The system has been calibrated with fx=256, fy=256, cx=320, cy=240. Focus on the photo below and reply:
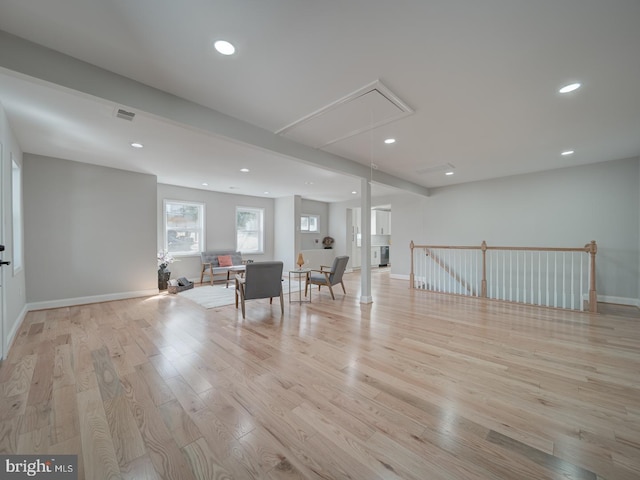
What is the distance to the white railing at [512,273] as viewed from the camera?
4.72m

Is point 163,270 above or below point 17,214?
below

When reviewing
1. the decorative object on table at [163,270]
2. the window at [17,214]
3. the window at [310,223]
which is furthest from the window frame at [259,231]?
the window at [17,214]

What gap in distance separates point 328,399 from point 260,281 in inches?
92.0

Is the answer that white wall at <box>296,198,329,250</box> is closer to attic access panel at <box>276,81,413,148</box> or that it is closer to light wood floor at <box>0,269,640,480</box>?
attic access panel at <box>276,81,413,148</box>

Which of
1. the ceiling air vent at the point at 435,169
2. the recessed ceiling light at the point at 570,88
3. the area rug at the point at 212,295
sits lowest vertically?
the area rug at the point at 212,295

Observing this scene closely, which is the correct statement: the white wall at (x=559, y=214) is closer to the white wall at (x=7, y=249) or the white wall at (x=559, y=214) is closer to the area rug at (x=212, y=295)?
the area rug at (x=212, y=295)

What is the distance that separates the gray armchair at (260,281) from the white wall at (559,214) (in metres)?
4.90

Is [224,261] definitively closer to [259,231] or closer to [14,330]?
[259,231]

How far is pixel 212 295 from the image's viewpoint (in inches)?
214

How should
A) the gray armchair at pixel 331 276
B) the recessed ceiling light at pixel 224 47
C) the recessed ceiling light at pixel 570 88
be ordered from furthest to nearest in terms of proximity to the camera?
the gray armchair at pixel 331 276
the recessed ceiling light at pixel 570 88
the recessed ceiling light at pixel 224 47

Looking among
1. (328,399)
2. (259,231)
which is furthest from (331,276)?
(259,231)

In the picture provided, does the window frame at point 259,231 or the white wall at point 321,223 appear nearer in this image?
the window frame at point 259,231

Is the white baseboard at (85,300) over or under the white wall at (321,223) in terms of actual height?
under

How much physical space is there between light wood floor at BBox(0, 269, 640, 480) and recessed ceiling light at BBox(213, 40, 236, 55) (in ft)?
8.44
